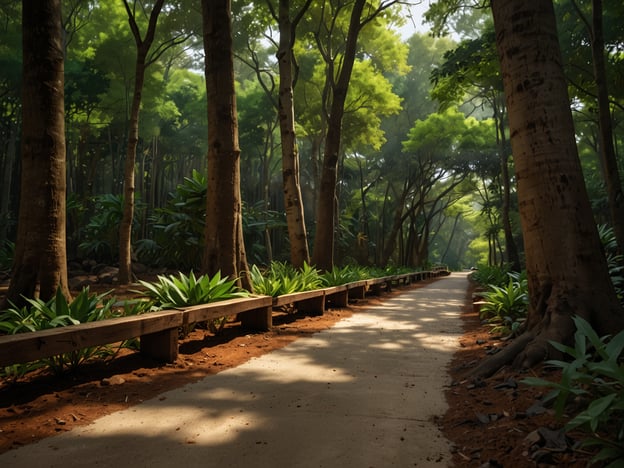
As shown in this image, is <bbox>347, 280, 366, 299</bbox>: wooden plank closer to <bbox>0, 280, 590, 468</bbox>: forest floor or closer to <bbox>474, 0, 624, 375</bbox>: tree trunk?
<bbox>0, 280, 590, 468</bbox>: forest floor

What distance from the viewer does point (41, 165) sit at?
4.51 metres

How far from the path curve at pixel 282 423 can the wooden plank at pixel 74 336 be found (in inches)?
21.9

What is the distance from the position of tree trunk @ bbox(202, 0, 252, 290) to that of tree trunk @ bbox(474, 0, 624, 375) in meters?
3.71

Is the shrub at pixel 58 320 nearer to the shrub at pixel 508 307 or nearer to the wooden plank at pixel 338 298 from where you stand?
the shrub at pixel 508 307

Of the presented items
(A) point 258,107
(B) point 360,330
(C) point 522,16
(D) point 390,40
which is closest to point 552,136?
(C) point 522,16

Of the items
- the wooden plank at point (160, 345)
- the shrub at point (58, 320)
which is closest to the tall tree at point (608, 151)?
the wooden plank at point (160, 345)

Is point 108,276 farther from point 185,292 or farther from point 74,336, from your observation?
point 74,336

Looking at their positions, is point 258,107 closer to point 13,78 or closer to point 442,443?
point 13,78

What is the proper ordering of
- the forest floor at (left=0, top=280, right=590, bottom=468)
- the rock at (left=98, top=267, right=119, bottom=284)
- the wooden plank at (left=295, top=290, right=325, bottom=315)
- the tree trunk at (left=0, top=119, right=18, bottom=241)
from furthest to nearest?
1. the tree trunk at (left=0, top=119, right=18, bottom=241)
2. the rock at (left=98, top=267, right=119, bottom=284)
3. the wooden plank at (left=295, top=290, right=325, bottom=315)
4. the forest floor at (left=0, top=280, right=590, bottom=468)

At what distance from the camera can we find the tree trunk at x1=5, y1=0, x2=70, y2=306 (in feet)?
14.5

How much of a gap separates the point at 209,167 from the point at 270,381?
A: 362 cm

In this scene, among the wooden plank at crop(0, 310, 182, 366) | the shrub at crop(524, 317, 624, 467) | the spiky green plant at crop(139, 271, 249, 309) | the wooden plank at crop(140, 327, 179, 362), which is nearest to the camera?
the shrub at crop(524, 317, 624, 467)

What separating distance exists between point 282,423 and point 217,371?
147 centimetres

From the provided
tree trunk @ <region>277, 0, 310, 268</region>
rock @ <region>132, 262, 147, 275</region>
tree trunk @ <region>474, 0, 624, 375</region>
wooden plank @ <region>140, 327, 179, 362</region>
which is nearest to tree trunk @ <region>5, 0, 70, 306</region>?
wooden plank @ <region>140, 327, 179, 362</region>
